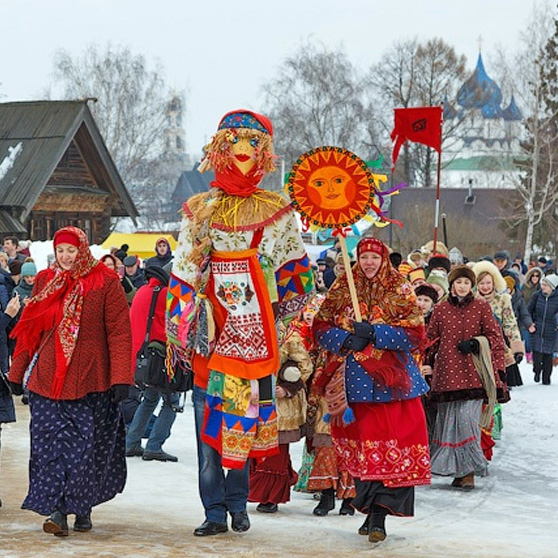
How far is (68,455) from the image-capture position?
666 centimetres

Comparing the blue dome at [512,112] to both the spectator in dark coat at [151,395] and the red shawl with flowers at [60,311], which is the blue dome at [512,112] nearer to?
the spectator in dark coat at [151,395]

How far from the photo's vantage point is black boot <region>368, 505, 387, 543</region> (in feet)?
22.2

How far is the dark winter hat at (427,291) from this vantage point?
1009 centimetres

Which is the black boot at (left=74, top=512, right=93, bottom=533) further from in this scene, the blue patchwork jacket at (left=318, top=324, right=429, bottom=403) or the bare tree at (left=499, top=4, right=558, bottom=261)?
the bare tree at (left=499, top=4, right=558, bottom=261)

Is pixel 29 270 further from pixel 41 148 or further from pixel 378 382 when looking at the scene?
pixel 41 148

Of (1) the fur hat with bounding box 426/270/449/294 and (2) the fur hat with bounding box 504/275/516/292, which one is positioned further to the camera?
(2) the fur hat with bounding box 504/275/516/292

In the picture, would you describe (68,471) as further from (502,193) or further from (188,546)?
(502,193)

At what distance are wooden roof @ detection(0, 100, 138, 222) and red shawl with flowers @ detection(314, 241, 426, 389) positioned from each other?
72.3 ft

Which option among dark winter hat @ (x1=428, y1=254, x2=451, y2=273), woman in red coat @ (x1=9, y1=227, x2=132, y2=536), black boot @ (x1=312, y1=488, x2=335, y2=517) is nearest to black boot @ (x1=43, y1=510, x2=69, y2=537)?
woman in red coat @ (x1=9, y1=227, x2=132, y2=536)

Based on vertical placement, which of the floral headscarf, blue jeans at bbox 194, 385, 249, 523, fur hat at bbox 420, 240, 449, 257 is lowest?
blue jeans at bbox 194, 385, 249, 523

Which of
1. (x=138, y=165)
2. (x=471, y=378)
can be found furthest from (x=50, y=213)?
(x=471, y=378)

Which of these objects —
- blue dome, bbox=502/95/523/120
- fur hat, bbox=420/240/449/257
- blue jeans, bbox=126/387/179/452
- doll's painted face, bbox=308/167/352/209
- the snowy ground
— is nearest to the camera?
the snowy ground

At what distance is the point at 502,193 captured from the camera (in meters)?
59.1

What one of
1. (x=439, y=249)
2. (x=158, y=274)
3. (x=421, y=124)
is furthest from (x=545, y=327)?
(x=158, y=274)
